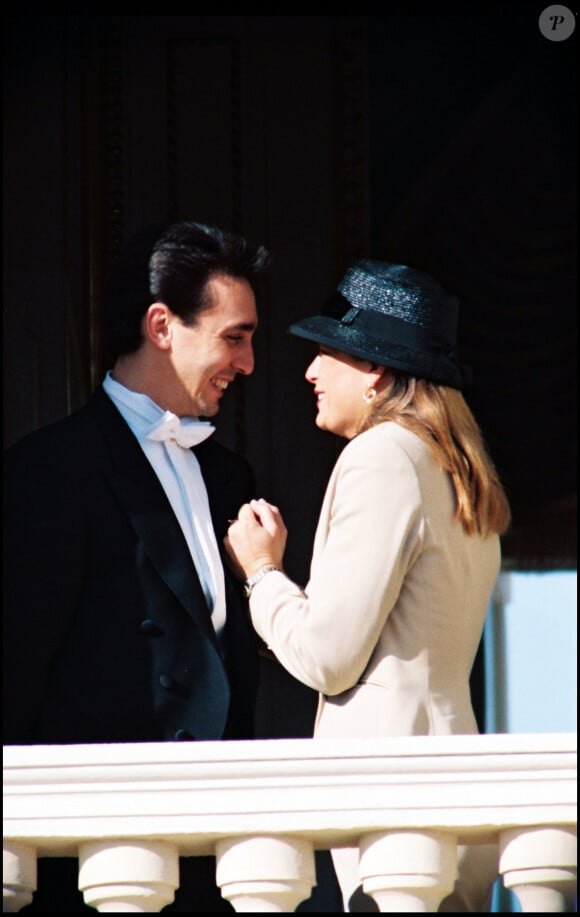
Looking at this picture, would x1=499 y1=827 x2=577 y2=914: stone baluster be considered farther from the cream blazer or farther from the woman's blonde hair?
the woman's blonde hair

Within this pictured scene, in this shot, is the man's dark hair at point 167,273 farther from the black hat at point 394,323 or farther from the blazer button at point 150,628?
the blazer button at point 150,628

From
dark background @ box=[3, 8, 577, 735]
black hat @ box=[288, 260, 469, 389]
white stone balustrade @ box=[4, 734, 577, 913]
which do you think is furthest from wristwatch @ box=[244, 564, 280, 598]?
dark background @ box=[3, 8, 577, 735]

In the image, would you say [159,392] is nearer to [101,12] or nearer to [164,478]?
[164,478]

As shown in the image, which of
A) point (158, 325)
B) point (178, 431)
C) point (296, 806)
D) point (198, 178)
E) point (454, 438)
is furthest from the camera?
point (198, 178)

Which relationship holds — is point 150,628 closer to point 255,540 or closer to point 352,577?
point 255,540

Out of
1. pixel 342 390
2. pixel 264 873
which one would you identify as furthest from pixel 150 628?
pixel 264 873

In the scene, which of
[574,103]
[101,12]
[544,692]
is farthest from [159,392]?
[544,692]

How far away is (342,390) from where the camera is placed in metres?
2.82

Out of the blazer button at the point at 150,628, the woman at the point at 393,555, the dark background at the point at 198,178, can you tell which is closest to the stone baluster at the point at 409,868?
the woman at the point at 393,555

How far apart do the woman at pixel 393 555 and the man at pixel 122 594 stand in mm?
153

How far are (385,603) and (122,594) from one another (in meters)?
0.53

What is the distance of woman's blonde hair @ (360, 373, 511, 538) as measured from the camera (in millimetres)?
2629

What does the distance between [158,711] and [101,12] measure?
7.11ft

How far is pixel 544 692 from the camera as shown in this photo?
645 cm
